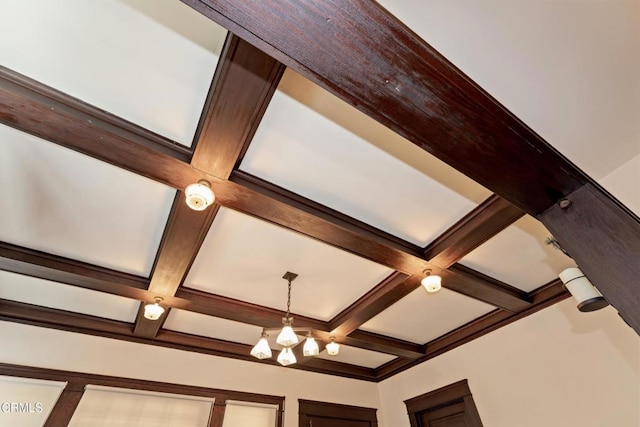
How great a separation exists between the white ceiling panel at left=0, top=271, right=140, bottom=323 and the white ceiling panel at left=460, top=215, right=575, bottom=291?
3039 millimetres

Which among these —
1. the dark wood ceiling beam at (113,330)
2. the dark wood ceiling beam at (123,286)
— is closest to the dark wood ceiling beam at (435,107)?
the dark wood ceiling beam at (123,286)

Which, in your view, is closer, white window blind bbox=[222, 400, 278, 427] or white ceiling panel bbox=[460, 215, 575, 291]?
white ceiling panel bbox=[460, 215, 575, 291]

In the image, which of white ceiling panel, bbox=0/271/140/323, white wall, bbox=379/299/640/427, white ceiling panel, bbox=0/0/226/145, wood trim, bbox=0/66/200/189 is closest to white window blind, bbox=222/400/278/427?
white ceiling panel, bbox=0/271/140/323

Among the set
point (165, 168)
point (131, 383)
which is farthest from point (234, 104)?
point (131, 383)

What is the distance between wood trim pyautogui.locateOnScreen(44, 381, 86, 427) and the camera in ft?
8.71

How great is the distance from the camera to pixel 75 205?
1966mm

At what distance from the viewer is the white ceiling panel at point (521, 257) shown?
2213 mm

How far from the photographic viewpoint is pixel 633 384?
2.21 m

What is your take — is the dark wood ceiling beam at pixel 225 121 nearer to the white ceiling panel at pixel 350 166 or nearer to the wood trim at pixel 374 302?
the white ceiling panel at pixel 350 166

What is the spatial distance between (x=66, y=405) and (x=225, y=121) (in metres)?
3.02

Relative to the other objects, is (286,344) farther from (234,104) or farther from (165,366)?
(165,366)

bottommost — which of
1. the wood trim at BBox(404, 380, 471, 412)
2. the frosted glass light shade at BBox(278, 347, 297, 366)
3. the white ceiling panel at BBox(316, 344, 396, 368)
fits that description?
the frosted glass light shade at BBox(278, 347, 297, 366)

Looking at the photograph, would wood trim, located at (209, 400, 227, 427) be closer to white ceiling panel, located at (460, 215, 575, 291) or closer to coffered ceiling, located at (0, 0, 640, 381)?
coffered ceiling, located at (0, 0, 640, 381)

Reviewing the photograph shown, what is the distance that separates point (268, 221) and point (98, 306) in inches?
83.9
